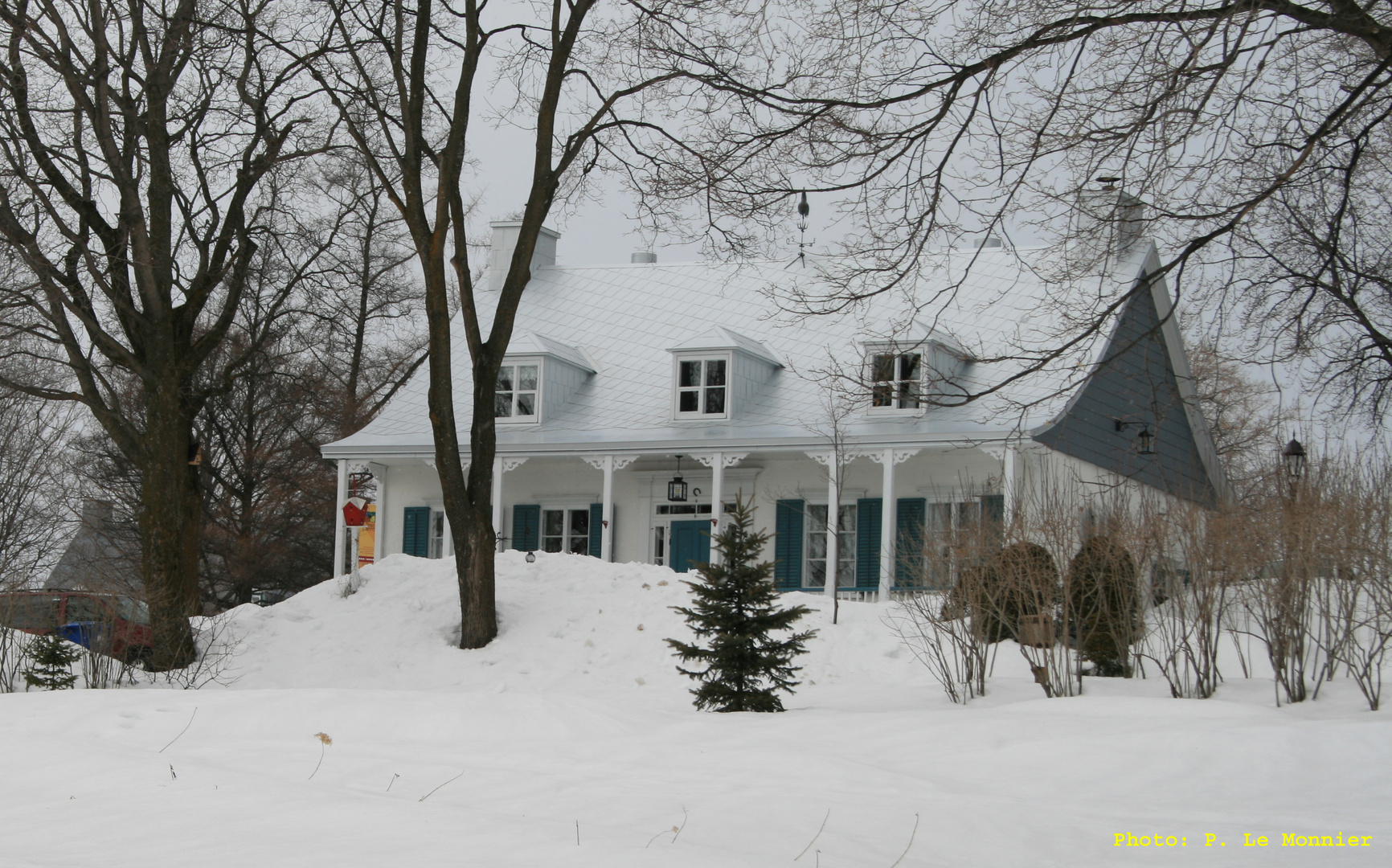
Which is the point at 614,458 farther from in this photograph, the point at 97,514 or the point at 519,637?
the point at 97,514

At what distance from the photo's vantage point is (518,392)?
23.6 meters

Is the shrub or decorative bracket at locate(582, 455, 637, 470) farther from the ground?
decorative bracket at locate(582, 455, 637, 470)

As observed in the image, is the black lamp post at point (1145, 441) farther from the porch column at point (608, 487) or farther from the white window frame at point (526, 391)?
the white window frame at point (526, 391)

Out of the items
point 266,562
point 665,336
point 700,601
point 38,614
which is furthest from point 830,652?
point 266,562

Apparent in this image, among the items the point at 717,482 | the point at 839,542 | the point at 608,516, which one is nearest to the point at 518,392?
the point at 608,516

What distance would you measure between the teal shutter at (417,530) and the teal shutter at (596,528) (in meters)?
3.42

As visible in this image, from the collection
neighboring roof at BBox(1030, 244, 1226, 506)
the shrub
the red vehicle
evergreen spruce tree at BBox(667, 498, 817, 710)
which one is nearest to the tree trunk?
the red vehicle

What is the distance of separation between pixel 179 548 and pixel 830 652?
7812 millimetres

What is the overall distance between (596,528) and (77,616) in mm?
11676

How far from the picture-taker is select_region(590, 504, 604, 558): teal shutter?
23.4 meters

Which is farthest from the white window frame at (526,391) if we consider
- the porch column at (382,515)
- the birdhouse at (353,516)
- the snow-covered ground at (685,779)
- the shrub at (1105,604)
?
the shrub at (1105,604)

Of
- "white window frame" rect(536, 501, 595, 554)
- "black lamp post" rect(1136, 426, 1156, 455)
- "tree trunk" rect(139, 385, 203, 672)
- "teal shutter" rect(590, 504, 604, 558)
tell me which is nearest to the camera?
"black lamp post" rect(1136, 426, 1156, 455)

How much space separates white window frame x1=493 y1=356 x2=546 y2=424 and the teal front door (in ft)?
10.5

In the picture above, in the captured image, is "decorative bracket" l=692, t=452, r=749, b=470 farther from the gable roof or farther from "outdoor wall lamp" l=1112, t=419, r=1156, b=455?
"outdoor wall lamp" l=1112, t=419, r=1156, b=455
